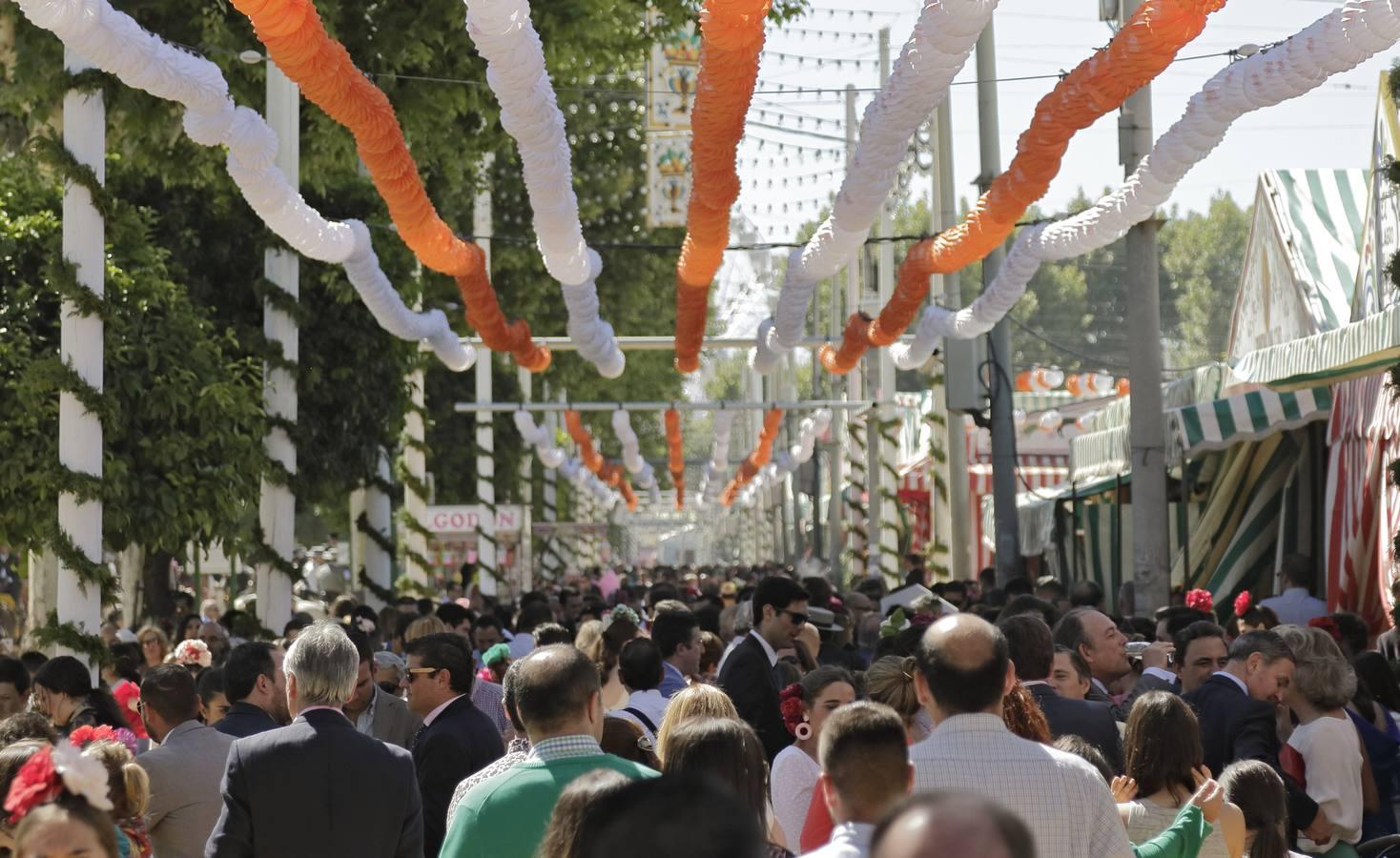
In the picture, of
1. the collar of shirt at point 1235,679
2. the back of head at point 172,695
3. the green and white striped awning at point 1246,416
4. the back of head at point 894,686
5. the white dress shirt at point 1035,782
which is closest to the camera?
the white dress shirt at point 1035,782

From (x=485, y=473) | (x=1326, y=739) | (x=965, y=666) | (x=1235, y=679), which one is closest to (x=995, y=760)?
(x=965, y=666)

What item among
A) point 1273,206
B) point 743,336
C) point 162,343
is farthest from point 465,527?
point 162,343

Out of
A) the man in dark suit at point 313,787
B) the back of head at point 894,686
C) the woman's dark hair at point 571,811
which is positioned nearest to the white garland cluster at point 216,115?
the man in dark suit at point 313,787

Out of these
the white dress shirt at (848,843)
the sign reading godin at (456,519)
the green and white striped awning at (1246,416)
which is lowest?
the sign reading godin at (456,519)

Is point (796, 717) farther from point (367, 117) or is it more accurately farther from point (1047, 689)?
point (367, 117)

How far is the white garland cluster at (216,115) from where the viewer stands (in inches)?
404

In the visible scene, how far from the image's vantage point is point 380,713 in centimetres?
965

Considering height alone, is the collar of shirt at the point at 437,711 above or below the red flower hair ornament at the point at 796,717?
below

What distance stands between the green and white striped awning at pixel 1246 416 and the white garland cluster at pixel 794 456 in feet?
80.4

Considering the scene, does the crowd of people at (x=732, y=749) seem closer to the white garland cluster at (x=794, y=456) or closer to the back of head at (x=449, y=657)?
the back of head at (x=449, y=657)

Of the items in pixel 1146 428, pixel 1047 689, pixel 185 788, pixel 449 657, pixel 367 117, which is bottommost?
pixel 185 788

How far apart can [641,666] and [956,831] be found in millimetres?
6826

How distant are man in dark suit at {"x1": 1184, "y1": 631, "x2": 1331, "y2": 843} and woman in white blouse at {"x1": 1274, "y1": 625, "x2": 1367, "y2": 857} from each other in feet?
0.18

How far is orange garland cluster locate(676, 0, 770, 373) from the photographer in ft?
30.8
